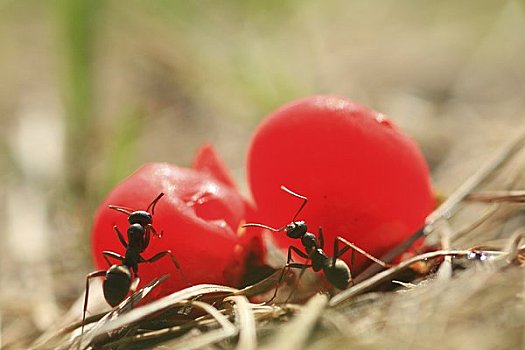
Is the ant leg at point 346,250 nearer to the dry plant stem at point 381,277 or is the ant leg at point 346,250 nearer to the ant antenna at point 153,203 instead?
the dry plant stem at point 381,277

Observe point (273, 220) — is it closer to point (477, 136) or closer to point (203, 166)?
point (203, 166)

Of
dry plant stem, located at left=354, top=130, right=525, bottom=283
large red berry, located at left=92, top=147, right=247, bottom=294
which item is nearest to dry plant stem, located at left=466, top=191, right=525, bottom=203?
dry plant stem, located at left=354, top=130, right=525, bottom=283

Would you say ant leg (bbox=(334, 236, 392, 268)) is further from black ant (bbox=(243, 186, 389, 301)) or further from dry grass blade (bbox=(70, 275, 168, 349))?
dry grass blade (bbox=(70, 275, 168, 349))

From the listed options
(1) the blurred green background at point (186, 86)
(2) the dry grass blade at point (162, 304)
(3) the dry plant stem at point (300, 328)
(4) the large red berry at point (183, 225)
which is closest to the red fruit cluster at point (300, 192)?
(4) the large red berry at point (183, 225)

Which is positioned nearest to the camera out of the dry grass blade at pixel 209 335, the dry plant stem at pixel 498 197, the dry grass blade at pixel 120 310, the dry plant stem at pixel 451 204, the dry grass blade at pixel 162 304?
the dry grass blade at pixel 209 335

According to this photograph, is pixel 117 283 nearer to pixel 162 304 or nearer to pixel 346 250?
pixel 162 304

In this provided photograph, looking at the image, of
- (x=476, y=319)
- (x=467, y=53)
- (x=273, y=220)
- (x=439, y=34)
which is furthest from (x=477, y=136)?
(x=476, y=319)

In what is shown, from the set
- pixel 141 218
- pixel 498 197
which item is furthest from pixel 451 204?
pixel 141 218
